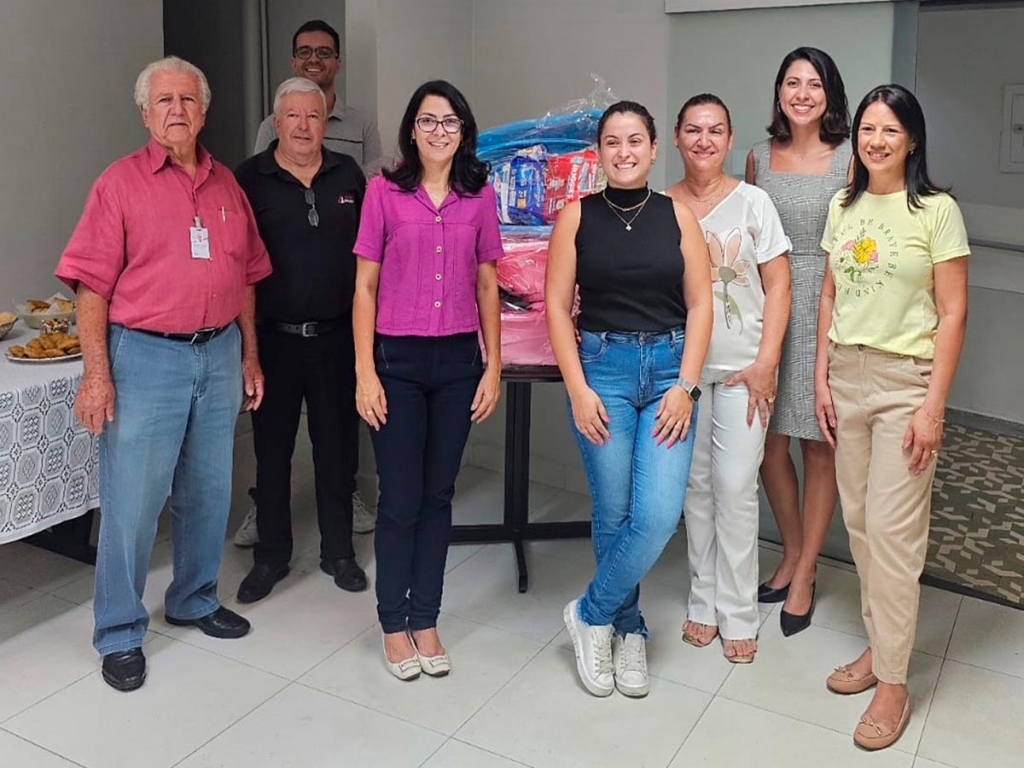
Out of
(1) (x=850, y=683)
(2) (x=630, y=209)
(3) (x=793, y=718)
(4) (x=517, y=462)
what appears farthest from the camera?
(4) (x=517, y=462)

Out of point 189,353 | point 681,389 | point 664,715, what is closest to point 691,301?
point 681,389

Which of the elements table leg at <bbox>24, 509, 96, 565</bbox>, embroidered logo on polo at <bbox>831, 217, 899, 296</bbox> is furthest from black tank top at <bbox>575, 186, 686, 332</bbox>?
table leg at <bbox>24, 509, 96, 565</bbox>

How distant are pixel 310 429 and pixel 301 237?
2.00 feet

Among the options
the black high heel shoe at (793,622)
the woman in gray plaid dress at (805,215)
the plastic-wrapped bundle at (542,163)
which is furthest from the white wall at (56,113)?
the black high heel shoe at (793,622)

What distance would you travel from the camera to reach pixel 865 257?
2.33 m

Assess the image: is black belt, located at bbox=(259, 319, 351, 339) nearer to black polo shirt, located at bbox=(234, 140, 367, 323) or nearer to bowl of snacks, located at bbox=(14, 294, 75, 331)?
black polo shirt, located at bbox=(234, 140, 367, 323)

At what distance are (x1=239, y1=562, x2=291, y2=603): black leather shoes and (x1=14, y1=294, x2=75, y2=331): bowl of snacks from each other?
960 millimetres

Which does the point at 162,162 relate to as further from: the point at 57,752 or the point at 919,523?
the point at 919,523

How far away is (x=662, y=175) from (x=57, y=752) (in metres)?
2.57

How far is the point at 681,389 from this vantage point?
94.7 inches

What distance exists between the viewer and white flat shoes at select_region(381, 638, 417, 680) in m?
2.64

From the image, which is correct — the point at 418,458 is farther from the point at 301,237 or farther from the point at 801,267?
the point at 801,267

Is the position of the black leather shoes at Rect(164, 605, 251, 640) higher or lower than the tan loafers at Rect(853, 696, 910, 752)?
higher

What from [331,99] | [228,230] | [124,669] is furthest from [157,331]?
[331,99]
